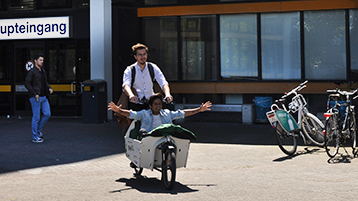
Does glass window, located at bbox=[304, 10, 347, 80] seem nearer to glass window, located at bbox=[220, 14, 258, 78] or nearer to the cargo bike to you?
glass window, located at bbox=[220, 14, 258, 78]

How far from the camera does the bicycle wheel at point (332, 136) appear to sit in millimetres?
9227

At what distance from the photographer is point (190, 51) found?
53.0ft

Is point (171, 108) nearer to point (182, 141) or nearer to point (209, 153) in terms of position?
point (182, 141)

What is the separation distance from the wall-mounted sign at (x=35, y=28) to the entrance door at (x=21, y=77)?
64cm

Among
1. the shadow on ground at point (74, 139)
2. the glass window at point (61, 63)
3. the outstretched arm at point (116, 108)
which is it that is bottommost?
the shadow on ground at point (74, 139)

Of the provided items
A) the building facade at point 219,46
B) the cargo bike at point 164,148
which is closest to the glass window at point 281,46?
the building facade at point 219,46

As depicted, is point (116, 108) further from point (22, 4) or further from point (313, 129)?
point (22, 4)

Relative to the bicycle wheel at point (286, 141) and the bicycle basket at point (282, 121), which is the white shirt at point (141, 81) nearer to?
the bicycle basket at point (282, 121)

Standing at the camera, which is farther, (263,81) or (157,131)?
(263,81)

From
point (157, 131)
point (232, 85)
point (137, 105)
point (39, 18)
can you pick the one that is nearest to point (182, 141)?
point (157, 131)

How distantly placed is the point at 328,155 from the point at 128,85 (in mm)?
3837

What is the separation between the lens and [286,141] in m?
9.77

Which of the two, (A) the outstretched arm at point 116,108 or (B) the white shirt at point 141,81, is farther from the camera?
(B) the white shirt at point 141,81

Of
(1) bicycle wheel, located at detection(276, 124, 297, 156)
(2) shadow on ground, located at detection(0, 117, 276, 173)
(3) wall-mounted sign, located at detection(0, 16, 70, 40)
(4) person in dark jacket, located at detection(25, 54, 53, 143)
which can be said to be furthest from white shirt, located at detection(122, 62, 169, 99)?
(3) wall-mounted sign, located at detection(0, 16, 70, 40)
